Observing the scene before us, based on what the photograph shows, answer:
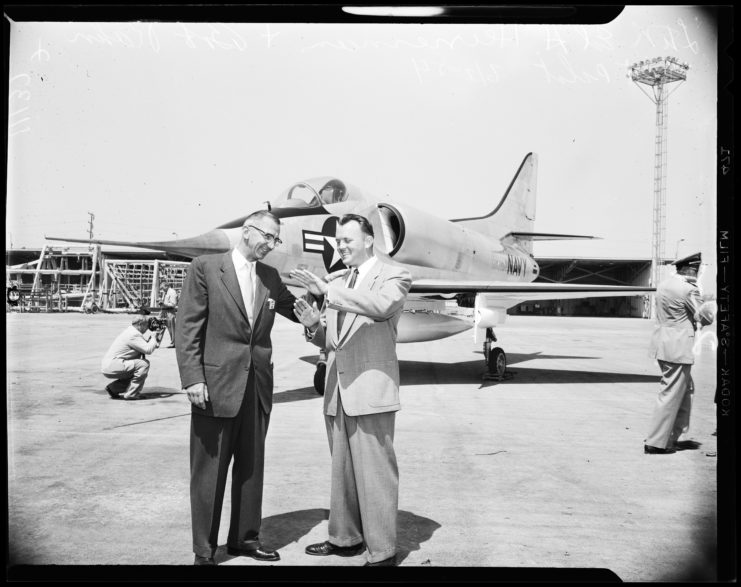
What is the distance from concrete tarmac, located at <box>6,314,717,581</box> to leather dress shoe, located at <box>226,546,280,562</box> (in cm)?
4

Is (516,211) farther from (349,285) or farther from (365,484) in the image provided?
(365,484)

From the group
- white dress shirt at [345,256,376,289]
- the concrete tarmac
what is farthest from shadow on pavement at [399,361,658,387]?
white dress shirt at [345,256,376,289]

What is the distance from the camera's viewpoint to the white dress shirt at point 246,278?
3.76m

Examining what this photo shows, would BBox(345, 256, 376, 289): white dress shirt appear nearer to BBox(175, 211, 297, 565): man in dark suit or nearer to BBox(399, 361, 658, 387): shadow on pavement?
BBox(175, 211, 297, 565): man in dark suit

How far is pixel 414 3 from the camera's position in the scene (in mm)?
3553

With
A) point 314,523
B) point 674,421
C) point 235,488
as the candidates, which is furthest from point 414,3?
point 674,421

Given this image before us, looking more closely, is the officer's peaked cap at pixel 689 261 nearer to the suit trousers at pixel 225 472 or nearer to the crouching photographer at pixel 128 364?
the suit trousers at pixel 225 472

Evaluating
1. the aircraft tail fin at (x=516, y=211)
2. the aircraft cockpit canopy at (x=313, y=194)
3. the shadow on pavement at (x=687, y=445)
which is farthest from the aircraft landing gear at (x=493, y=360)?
the shadow on pavement at (x=687, y=445)

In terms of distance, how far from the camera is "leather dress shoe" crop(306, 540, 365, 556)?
3670mm

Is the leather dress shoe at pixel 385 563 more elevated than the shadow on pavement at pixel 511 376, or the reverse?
the leather dress shoe at pixel 385 563

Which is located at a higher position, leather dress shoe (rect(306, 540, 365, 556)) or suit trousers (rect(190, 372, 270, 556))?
suit trousers (rect(190, 372, 270, 556))

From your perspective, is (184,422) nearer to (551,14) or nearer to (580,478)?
(580,478)

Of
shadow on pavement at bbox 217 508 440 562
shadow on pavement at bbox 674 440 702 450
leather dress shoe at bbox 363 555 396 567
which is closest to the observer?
leather dress shoe at bbox 363 555 396 567

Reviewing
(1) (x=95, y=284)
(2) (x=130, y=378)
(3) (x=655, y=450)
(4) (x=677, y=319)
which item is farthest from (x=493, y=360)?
(1) (x=95, y=284)
